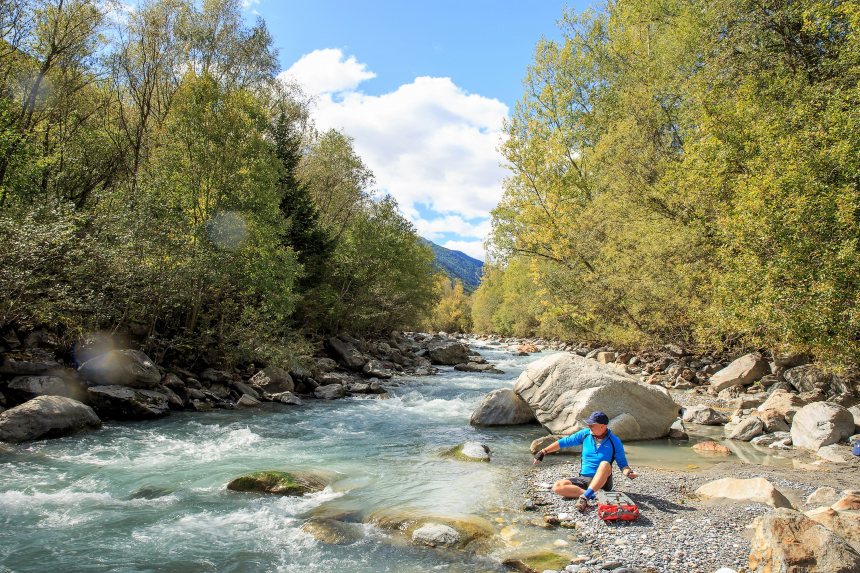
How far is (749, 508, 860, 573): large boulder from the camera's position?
15.8ft

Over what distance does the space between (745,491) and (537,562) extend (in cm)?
395

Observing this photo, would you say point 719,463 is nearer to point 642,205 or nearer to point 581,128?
point 642,205

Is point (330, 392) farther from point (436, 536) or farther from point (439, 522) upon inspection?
point (436, 536)

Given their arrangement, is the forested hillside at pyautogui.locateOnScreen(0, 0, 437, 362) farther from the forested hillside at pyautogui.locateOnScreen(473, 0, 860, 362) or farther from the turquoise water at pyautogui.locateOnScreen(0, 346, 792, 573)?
the forested hillside at pyautogui.locateOnScreen(473, 0, 860, 362)

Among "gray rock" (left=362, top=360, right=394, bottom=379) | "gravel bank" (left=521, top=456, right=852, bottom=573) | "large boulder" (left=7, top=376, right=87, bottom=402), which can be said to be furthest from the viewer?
"gray rock" (left=362, top=360, right=394, bottom=379)

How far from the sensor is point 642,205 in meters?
21.8

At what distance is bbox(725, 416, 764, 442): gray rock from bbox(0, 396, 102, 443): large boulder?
16.6 m

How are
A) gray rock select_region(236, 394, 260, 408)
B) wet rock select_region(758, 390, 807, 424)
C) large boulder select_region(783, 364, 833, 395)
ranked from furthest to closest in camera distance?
1. gray rock select_region(236, 394, 260, 408)
2. large boulder select_region(783, 364, 833, 395)
3. wet rock select_region(758, 390, 807, 424)

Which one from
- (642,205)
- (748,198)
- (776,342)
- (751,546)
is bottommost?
(751,546)

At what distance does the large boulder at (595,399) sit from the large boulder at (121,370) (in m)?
12.3

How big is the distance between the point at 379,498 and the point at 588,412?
5973 mm

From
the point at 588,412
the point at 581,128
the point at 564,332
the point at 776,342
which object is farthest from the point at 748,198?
the point at 564,332

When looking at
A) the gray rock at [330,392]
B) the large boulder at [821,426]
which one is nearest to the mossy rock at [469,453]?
the large boulder at [821,426]

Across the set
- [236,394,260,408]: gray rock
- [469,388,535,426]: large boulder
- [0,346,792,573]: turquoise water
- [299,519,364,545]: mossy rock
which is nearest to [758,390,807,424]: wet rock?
[0,346,792,573]: turquoise water
